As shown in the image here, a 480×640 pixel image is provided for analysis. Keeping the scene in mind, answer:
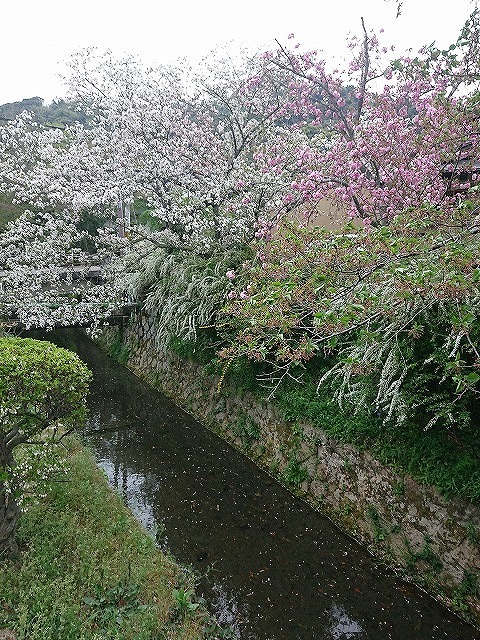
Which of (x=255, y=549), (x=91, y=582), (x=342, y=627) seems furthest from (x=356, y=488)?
(x=91, y=582)

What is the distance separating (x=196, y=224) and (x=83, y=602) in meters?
6.88

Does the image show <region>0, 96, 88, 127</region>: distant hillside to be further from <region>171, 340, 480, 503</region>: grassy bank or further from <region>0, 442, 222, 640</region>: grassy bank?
<region>0, 442, 222, 640</region>: grassy bank

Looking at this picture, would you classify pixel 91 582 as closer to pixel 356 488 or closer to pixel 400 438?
pixel 356 488

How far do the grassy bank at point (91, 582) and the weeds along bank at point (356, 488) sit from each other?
2390mm

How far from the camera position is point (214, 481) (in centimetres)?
701

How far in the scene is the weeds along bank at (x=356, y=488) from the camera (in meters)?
4.45

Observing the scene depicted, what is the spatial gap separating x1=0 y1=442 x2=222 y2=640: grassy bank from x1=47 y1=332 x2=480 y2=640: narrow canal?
507mm

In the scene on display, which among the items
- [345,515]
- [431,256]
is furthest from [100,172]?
[345,515]

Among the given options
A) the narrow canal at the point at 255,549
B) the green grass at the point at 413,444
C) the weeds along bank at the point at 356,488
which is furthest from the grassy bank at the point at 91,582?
the green grass at the point at 413,444

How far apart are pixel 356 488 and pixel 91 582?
3.58 meters

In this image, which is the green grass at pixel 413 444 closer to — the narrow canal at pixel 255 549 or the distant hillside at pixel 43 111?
the narrow canal at pixel 255 549

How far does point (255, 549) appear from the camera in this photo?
5383 millimetres

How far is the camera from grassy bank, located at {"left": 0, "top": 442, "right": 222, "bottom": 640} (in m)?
3.65

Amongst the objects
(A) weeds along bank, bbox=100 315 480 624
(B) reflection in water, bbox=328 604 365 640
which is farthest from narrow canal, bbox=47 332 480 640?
(A) weeds along bank, bbox=100 315 480 624
